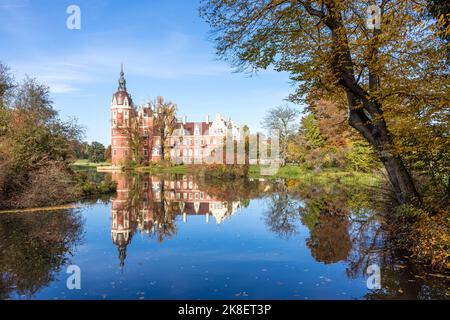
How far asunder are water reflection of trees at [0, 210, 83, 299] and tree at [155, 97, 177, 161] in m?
41.4

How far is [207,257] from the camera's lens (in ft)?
25.2

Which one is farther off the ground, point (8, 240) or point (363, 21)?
point (363, 21)

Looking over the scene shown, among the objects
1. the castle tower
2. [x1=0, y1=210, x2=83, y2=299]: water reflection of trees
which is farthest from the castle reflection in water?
the castle tower

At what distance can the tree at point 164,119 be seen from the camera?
52.8 metres

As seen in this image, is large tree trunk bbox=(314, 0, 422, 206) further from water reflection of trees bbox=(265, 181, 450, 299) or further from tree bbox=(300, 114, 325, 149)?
tree bbox=(300, 114, 325, 149)

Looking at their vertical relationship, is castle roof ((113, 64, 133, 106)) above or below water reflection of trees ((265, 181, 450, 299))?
above

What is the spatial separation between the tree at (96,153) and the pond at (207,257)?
7149cm

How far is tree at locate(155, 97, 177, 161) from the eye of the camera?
5284cm
